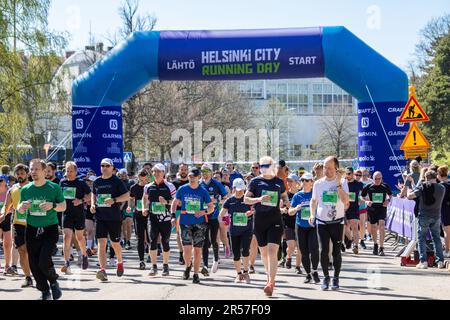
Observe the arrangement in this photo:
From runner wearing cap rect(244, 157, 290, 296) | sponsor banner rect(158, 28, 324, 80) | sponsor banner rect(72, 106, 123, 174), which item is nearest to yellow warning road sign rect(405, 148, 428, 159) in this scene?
sponsor banner rect(158, 28, 324, 80)

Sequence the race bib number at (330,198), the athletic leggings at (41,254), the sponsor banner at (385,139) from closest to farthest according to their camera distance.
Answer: the athletic leggings at (41,254)
the race bib number at (330,198)
the sponsor banner at (385,139)

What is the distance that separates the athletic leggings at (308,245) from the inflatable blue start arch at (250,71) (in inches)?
309

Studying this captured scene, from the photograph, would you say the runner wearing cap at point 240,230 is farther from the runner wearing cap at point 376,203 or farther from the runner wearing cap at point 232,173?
the runner wearing cap at point 232,173

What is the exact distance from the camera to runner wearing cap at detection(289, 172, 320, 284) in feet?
38.2

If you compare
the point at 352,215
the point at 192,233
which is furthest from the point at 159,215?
the point at 352,215

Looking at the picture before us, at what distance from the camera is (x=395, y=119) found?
19.5 metres

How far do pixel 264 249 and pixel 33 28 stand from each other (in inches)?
616

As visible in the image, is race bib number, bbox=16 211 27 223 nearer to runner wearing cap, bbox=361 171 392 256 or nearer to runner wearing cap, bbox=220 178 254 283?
runner wearing cap, bbox=220 178 254 283

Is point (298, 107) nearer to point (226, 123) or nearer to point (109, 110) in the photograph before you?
point (226, 123)

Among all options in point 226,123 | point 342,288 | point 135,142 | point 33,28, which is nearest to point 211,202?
point 342,288

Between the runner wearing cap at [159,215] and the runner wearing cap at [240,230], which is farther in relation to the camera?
the runner wearing cap at [159,215]

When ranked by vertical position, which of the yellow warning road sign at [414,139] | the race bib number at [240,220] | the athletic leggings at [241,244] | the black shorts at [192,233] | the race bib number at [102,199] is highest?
the yellow warning road sign at [414,139]

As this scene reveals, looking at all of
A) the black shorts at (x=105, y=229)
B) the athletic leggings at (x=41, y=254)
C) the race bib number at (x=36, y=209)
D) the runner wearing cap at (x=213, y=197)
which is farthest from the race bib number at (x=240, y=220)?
the race bib number at (x=36, y=209)

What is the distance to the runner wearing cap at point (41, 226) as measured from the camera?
948cm
